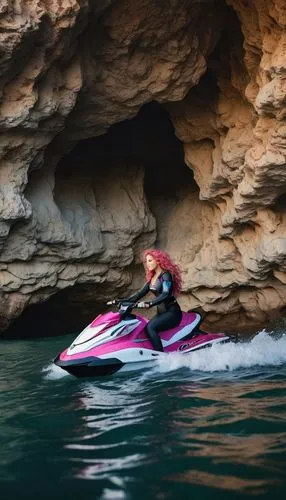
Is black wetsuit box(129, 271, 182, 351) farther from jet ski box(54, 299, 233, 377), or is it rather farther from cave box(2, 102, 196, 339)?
cave box(2, 102, 196, 339)

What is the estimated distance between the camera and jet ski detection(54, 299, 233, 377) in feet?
16.0

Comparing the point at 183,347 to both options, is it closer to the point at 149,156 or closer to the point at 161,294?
the point at 161,294

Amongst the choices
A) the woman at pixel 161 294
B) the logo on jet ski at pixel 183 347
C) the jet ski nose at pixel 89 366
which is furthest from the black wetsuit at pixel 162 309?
the jet ski nose at pixel 89 366

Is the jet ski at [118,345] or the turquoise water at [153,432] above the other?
the jet ski at [118,345]

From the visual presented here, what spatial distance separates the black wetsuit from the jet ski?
65 millimetres

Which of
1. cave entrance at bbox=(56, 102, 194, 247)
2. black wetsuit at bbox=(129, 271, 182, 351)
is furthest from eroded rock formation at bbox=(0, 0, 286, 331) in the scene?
black wetsuit at bbox=(129, 271, 182, 351)

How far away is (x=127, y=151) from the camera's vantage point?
35.6ft

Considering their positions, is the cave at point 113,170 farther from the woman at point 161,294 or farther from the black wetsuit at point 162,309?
the black wetsuit at point 162,309

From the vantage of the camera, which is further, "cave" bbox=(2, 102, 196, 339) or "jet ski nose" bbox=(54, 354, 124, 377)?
"cave" bbox=(2, 102, 196, 339)

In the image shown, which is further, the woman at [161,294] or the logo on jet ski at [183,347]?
the logo on jet ski at [183,347]

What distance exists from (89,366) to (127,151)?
6.74m

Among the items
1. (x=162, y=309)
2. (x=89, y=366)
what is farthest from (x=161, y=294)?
(x=89, y=366)

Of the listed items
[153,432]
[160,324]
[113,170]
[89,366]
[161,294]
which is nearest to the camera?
[153,432]

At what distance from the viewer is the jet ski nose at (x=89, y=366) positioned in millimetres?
4797
